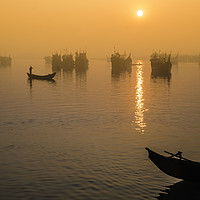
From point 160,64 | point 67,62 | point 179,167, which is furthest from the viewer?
point 67,62

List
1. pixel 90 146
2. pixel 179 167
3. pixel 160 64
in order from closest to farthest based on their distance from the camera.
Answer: pixel 179 167, pixel 90 146, pixel 160 64

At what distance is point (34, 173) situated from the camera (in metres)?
15.5

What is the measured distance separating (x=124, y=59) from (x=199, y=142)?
3620 inches

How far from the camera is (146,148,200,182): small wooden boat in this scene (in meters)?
13.7

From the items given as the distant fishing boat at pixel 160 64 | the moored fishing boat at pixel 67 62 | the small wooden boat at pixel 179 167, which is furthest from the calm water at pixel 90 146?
the moored fishing boat at pixel 67 62

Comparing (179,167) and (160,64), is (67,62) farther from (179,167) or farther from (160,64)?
(179,167)

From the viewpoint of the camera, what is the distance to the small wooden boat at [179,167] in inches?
540

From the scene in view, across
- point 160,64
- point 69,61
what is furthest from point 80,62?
point 160,64

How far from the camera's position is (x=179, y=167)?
14.0 meters

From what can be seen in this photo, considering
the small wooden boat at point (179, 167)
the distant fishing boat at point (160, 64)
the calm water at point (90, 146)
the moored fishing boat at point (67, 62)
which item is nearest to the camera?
the small wooden boat at point (179, 167)

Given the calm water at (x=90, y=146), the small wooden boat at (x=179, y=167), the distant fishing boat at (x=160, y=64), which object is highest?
the distant fishing boat at (x=160, y=64)

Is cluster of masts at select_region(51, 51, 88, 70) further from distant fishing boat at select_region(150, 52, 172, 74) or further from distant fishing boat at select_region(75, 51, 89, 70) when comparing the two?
distant fishing boat at select_region(150, 52, 172, 74)

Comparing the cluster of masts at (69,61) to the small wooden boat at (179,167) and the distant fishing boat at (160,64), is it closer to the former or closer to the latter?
the distant fishing boat at (160,64)

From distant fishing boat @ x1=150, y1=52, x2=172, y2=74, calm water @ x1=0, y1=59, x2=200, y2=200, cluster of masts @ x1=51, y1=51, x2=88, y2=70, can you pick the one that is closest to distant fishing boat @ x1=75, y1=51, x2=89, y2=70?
cluster of masts @ x1=51, y1=51, x2=88, y2=70
